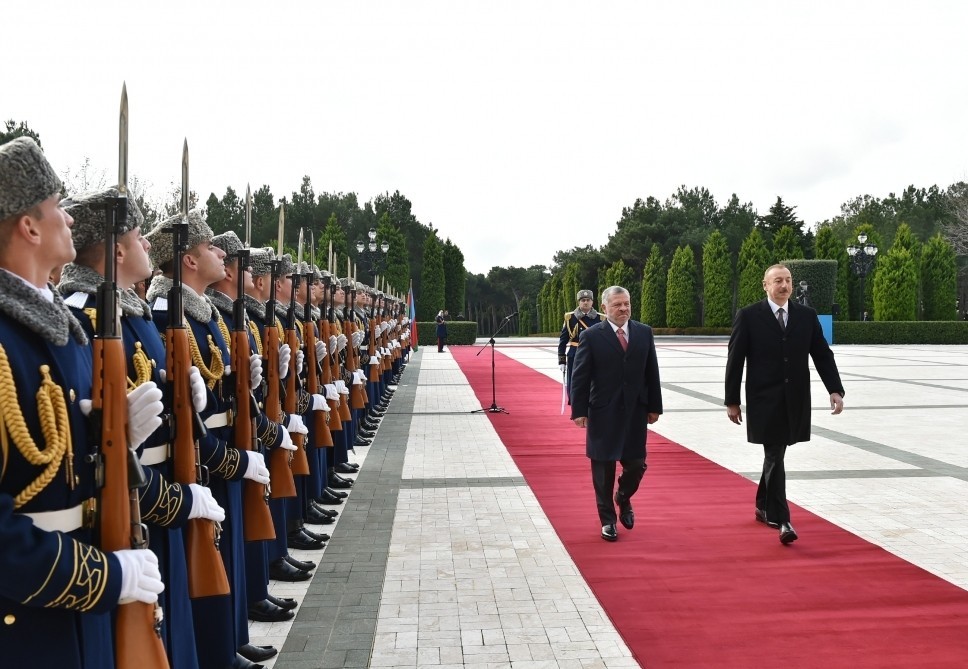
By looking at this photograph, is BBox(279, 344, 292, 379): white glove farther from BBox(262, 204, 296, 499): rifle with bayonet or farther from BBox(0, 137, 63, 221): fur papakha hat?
BBox(0, 137, 63, 221): fur papakha hat

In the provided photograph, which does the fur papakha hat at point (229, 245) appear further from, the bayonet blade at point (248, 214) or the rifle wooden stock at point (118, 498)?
the rifle wooden stock at point (118, 498)

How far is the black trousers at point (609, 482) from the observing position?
5.42 metres

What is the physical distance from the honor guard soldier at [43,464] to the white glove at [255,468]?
1413mm

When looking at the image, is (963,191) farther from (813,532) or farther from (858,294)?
(813,532)

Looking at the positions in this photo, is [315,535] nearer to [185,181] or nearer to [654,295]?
[185,181]

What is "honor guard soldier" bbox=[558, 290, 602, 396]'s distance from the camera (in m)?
10.4

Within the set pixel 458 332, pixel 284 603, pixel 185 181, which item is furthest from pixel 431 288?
pixel 185 181

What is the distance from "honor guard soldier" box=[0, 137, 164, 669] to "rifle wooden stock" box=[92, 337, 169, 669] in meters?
0.03

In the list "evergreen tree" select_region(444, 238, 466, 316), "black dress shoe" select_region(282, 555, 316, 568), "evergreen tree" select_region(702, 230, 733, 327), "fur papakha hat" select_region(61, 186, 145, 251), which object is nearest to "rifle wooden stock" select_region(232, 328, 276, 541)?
"black dress shoe" select_region(282, 555, 316, 568)

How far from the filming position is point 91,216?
7.97 ft

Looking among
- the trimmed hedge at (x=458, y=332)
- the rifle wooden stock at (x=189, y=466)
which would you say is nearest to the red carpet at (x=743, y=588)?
the rifle wooden stock at (x=189, y=466)

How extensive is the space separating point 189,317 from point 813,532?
4.08 m

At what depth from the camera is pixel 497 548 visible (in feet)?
17.0

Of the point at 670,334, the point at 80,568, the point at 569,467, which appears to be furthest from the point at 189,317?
the point at 670,334
